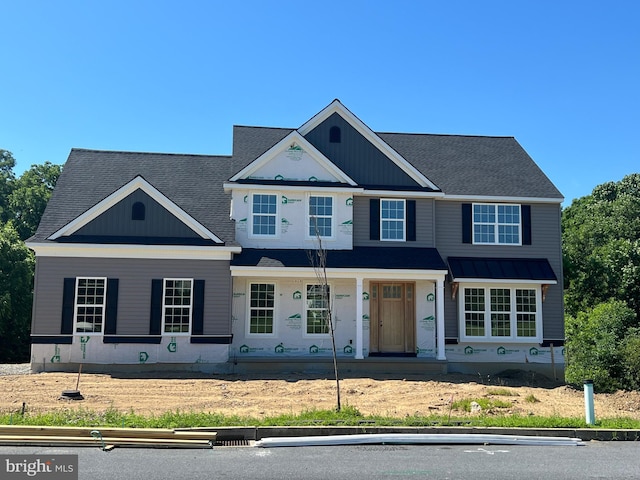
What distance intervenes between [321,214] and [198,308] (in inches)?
206

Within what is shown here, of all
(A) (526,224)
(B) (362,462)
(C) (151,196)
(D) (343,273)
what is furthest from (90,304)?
(A) (526,224)

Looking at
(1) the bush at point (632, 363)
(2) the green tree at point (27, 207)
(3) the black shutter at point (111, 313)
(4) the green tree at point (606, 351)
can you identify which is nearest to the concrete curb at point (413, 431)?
(1) the bush at point (632, 363)

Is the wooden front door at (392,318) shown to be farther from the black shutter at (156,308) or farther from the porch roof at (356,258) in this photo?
the black shutter at (156,308)

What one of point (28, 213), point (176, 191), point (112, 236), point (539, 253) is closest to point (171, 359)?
point (112, 236)

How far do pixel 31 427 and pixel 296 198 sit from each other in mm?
12098

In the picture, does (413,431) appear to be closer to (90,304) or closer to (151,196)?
(90,304)

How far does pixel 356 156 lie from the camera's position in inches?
814

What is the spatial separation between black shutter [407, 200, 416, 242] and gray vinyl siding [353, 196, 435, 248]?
11 centimetres

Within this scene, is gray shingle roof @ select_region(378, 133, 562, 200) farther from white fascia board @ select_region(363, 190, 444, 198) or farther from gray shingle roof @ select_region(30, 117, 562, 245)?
white fascia board @ select_region(363, 190, 444, 198)

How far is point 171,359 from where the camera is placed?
17.9 metres

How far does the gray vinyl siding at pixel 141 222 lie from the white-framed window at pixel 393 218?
257 inches

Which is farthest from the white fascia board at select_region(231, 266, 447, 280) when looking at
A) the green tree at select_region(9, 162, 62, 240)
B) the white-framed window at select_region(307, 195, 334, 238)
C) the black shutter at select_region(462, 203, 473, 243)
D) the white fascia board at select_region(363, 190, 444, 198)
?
the green tree at select_region(9, 162, 62, 240)

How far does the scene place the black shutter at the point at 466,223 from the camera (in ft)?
67.4

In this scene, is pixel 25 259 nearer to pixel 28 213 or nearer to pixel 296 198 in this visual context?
pixel 28 213
